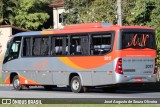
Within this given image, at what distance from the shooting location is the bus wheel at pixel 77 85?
26.8 metres

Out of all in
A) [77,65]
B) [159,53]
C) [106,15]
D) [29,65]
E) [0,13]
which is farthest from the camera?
[0,13]

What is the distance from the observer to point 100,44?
1016 inches

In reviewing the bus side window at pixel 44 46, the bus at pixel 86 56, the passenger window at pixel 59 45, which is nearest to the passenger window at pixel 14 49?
the bus at pixel 86 56

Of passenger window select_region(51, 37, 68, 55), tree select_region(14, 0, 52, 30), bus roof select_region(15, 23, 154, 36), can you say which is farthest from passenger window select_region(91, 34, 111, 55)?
tree select_region(14, 0, 52, 30)

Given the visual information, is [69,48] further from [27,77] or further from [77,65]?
[27,77]

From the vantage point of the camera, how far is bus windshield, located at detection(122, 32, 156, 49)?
82.6 ft

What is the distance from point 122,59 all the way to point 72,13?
26341 mm

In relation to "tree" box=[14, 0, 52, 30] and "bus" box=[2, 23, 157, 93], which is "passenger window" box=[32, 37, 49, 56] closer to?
"bus" box=[2, 23, 157, 93]

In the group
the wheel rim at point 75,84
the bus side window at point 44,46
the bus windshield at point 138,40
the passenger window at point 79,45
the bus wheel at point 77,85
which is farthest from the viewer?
the bus side window at point 44,46

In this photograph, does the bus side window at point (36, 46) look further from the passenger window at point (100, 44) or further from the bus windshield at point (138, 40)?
the bus windshield at point (138, 40)

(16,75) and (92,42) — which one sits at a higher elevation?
(92,42)

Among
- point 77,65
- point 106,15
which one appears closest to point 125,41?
point 77,65

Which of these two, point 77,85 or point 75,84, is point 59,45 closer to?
point 75,84

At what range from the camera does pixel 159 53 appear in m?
32.8
